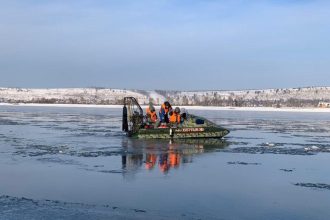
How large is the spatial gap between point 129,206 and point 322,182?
5273 mm

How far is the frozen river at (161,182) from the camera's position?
9141 millimetres

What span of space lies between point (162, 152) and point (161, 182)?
250 inches

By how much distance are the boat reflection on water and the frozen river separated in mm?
33

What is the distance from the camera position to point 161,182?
11.9 m

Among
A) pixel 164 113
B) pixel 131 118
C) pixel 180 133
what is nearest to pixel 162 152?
pixel 180 133

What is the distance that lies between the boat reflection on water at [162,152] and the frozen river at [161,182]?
33 millimetres

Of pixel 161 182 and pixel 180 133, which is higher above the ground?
pixel 180 133

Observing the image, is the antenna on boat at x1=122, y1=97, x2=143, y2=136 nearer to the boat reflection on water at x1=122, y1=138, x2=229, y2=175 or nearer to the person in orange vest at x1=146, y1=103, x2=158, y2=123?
the person in orange vest at x1=146, y1=103, x2=158, y2=123

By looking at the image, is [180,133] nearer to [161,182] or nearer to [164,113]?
[164,113]

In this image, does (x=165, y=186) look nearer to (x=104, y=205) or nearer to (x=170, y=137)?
(x=104, y=205)

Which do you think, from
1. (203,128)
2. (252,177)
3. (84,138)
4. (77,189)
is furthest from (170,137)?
(77,189)

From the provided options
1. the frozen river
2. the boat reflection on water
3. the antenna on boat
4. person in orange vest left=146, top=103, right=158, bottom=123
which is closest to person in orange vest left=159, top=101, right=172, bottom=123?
person in orange vest left=146, top=103, right=158, bottom=123

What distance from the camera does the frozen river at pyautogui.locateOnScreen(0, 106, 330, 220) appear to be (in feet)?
30.0

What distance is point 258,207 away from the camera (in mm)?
9562
